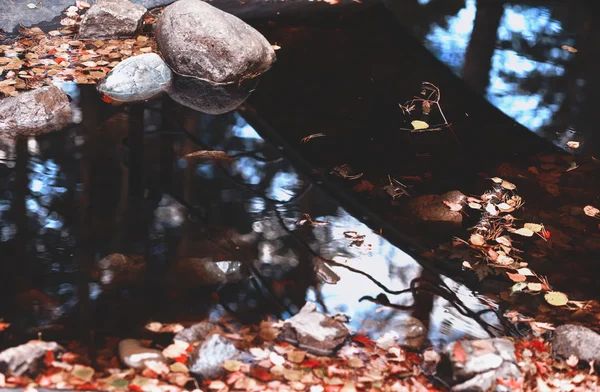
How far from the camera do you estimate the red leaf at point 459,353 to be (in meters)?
3.67

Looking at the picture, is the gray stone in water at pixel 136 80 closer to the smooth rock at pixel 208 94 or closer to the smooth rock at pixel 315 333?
the smooth rock at pixel 208 94

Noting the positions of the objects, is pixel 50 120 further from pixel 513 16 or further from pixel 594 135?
pixel 513 16

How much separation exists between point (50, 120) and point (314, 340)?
3.62 metres

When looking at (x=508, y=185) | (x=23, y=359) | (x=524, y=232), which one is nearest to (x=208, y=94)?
(x=508, y=185)

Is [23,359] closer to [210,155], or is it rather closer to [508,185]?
[210,155]

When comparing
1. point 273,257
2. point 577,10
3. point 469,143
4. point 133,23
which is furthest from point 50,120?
point 577,10

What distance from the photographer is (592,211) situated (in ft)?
18.3

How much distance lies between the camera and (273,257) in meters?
4.64

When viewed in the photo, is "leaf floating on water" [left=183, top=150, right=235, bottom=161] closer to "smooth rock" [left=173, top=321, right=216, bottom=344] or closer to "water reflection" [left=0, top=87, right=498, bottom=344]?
"water reflection" [left=0, top=87, right=498, bottom=344]

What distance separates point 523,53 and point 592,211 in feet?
11.9

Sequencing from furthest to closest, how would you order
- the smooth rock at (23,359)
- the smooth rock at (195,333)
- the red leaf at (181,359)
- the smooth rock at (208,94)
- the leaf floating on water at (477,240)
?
1. the smooth rock at (208,94)
2. the leaf floating on water at (477,240)
3. the smooth rock at (195,333)
4. the red leaf at (181,359)
5. the smooth rock at (23,359)

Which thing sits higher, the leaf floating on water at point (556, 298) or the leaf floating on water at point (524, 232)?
the leaf floating on water at point (524, 232)

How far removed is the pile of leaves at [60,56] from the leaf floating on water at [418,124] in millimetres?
3199

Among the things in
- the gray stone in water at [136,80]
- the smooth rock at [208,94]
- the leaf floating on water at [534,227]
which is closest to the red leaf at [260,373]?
the leaf floating on water at [534,227]
